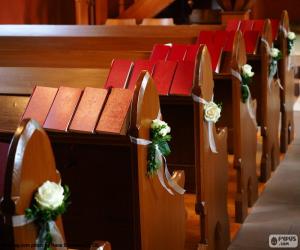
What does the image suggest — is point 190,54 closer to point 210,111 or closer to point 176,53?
point 176,53

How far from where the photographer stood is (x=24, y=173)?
1437 millimetres

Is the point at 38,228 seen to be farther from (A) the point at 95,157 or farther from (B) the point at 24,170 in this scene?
(A) the point at 95,157

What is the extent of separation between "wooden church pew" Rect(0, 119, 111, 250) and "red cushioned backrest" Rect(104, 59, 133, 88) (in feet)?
4.50

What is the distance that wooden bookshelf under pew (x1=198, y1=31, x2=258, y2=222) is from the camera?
3.47m

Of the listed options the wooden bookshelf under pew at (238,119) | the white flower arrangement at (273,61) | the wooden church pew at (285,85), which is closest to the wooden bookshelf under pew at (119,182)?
the wooden bookshelf under pew at (238,119)

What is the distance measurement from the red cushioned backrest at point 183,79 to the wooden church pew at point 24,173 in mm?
1461

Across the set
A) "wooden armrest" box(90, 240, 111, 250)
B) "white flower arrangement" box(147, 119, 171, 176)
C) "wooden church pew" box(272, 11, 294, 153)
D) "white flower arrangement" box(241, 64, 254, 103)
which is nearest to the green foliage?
"white flower arrangement" box(147, 119, 171, 176)

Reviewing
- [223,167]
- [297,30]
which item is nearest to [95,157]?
[223,167]

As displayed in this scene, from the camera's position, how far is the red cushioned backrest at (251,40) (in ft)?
13.9

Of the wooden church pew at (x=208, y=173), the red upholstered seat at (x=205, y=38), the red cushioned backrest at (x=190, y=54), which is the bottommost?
the wooden church pew at (x=208, y=173)

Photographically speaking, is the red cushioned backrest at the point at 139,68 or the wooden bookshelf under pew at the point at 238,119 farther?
the wooden bookshelf under pew at the point at 238,119

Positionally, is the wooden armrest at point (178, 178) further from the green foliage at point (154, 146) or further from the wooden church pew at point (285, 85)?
the wooden church pew at point (285, 85)

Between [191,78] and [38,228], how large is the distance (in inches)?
61.5

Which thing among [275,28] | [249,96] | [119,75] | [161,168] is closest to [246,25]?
[275,28]
